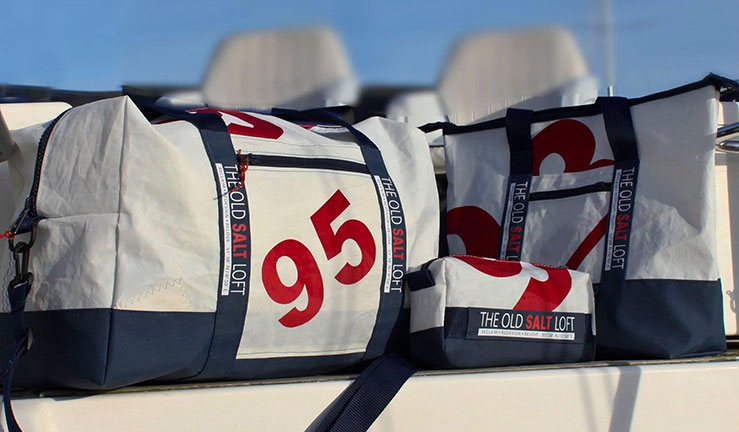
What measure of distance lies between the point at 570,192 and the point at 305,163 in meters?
0.54

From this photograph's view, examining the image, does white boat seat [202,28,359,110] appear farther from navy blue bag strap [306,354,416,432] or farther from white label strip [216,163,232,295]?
navy blue bag strap [306,354,416,432]

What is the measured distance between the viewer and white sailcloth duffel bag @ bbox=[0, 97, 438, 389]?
872 millimetres

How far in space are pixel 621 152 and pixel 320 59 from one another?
0.55 meters

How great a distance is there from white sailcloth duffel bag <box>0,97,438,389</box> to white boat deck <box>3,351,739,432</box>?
1.6 inches

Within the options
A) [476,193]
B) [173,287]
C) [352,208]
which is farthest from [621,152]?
[173,287]

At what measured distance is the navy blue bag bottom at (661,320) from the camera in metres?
1.20

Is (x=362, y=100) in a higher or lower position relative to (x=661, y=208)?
higher

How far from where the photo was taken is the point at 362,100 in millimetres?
1473

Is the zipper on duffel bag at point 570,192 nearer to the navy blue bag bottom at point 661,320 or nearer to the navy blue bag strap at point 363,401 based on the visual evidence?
the navy blue bag bottom at point 661,320

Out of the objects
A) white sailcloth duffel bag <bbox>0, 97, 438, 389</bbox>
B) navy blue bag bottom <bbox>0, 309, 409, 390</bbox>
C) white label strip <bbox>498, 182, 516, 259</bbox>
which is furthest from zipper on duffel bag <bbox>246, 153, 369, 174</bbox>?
white label strip <bbox>498, 182, 516, 259</bbox>

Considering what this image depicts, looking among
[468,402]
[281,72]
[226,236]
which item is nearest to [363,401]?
[468,402]

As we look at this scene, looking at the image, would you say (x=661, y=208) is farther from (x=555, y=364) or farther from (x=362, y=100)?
(x=362, y=100)

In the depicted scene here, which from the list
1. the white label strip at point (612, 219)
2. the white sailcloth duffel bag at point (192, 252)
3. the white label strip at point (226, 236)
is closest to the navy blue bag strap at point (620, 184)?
the white label strip at point (612, 219)

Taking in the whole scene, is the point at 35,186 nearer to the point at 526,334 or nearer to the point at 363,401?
the point at 363,401
